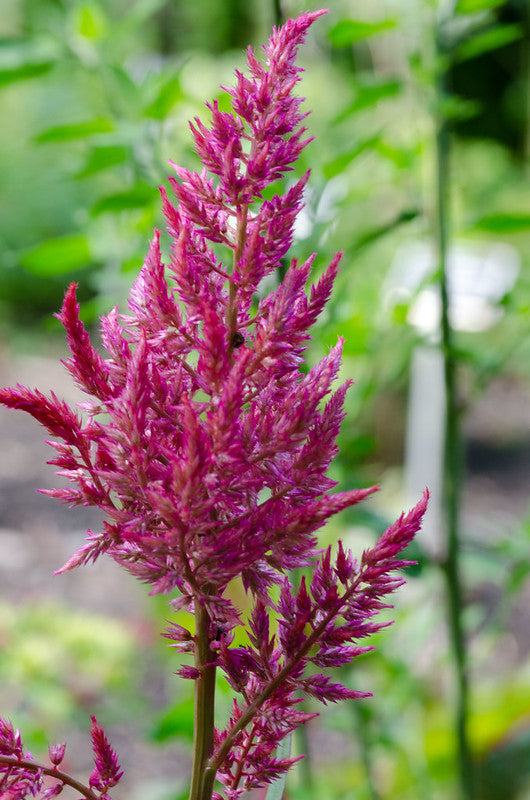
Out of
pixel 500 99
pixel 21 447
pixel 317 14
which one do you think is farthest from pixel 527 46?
pixel 317 14

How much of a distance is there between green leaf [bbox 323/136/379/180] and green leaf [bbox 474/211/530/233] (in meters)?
0.18

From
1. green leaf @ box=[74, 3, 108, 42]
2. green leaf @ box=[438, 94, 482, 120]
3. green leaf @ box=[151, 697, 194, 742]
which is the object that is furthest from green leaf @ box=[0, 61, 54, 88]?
green leaf @ box=[151, 697, 194, 742]

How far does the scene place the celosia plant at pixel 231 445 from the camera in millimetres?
397

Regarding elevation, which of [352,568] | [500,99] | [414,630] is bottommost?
[352,568]

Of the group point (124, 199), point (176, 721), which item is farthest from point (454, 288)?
point (176, 721)

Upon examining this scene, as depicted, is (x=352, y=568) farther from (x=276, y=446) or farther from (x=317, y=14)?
(x=317, y=14)

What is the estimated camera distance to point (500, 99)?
924 cm

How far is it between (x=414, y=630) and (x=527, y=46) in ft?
27.1

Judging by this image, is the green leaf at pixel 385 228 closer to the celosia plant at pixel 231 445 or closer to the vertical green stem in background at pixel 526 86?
the celosia plant at pixel 231 445

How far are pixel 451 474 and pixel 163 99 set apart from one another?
0.60 metres

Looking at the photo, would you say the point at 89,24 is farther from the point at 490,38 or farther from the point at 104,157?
the point at 490,38

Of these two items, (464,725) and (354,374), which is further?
(354,374)

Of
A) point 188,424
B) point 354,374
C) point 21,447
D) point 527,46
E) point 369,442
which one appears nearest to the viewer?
point 188,424

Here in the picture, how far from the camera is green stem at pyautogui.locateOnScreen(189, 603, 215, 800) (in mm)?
421
